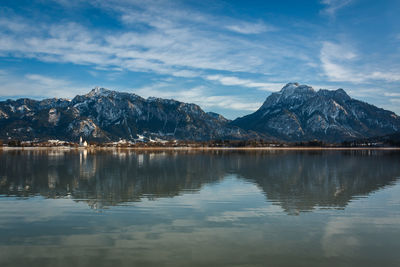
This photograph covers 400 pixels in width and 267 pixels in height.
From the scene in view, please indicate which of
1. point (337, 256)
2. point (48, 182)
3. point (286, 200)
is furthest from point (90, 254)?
point (48, 182)

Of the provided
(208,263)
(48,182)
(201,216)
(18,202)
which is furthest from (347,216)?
(48,182)

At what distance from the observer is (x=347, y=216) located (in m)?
26.3

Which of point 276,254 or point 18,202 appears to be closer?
point 276,254

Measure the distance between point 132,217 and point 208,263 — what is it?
10.9 metres

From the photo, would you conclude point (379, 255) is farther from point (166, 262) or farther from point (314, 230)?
point (166, 262)

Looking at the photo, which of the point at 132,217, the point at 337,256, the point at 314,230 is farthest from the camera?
the point at 132,217

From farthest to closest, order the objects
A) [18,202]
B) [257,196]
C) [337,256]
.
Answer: [257,196] < [18,202] < [337,256]

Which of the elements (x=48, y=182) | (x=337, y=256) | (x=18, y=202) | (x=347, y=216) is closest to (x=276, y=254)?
(x=337, y=256)

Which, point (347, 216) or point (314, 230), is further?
point (347, 216)

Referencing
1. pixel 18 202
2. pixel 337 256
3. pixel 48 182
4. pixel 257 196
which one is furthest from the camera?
pixel 48 182

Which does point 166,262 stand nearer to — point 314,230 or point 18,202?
point 314,230

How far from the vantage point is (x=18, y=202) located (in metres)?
31.5

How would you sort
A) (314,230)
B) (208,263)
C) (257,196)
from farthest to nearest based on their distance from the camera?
(257,196)
(314,230)
(208,263)

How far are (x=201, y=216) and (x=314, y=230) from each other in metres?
8.31
